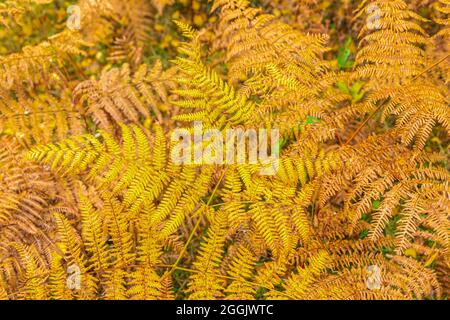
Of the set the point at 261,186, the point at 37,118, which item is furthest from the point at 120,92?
the point at 261,186

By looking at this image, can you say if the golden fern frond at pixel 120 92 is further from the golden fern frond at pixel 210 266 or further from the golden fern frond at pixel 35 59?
the golden fern frond at pixel 210 266

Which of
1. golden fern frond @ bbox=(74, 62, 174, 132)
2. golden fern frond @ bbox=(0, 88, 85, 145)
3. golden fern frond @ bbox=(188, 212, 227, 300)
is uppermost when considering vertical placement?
golden fern frond @ bbox=(74, 62, 174, 132)

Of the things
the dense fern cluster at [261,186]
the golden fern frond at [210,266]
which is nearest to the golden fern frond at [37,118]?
the dense fern cluster at [261,186]

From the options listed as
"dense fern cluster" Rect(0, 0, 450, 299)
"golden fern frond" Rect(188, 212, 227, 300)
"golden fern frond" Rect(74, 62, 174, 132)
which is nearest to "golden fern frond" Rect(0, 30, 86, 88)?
"dense fern cluster" Rect(0, 0, 450, 299)

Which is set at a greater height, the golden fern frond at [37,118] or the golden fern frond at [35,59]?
the golden fern frond at [35,59]

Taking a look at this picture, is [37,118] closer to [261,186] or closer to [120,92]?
[120,92]

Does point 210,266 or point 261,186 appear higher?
point 261,186

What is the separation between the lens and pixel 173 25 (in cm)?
402

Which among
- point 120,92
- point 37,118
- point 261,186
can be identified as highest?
point 120,92

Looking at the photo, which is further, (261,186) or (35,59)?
(35,59)

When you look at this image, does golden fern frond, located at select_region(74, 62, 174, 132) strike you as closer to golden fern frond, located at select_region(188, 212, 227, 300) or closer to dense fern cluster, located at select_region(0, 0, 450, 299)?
dense fern cluster, located at select_region(0, 0, 450, 299)

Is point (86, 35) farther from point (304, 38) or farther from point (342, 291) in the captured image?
point (342, 291)
